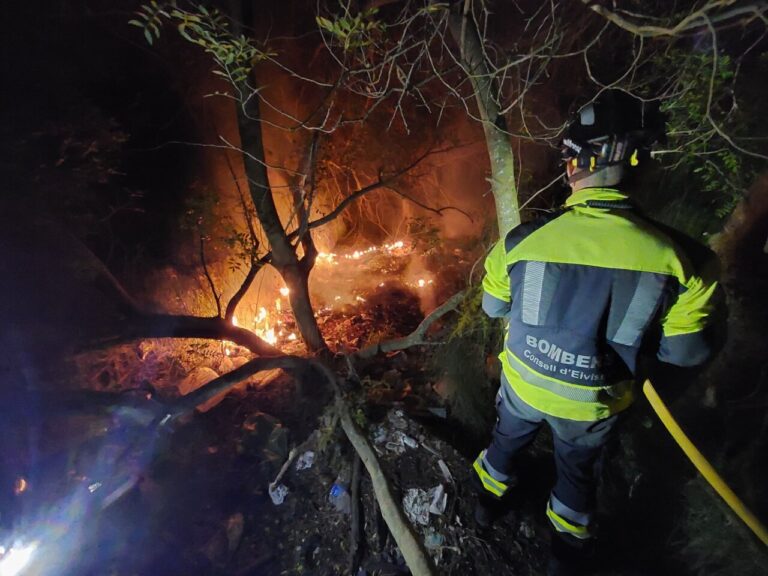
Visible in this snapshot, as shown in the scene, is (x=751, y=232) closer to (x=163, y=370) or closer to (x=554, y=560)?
(x=554, y=560)

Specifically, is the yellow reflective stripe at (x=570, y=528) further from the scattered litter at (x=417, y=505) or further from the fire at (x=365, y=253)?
the fire at (x=365, y=253)

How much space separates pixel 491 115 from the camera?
2.53 m

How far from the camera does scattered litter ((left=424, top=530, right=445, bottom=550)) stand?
8.72 feet

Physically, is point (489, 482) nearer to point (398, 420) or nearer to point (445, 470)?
point (445, 470)

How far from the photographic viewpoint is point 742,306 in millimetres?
2430

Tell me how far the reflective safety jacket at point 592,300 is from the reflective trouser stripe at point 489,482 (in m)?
0.78

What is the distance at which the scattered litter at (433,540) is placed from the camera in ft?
8.72

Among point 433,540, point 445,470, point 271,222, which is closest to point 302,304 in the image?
point 271,222

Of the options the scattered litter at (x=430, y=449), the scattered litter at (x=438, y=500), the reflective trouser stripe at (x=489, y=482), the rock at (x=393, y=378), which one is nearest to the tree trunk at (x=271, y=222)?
the rock at (x=393, y=378)

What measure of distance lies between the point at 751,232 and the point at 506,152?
1.55m

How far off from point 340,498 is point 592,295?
253 centimetres

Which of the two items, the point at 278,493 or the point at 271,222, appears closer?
the point at 278,493

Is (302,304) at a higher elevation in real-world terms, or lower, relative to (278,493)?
higher

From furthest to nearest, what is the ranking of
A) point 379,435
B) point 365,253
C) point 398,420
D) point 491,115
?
1. point 365,253
2. point 398,420
3. point 379,435
4. point 491,115
